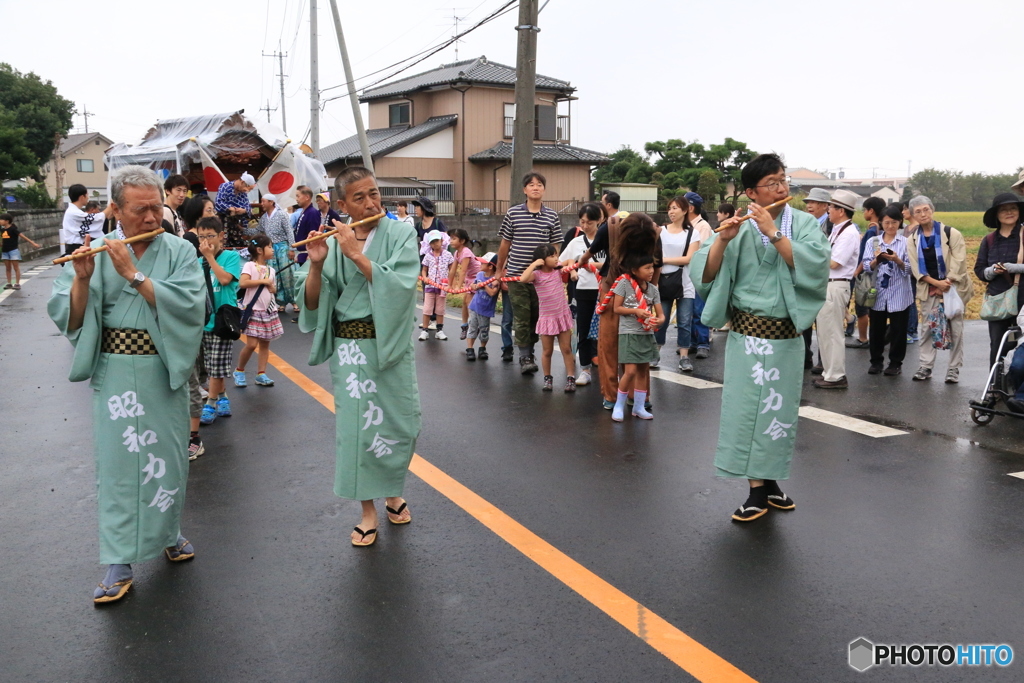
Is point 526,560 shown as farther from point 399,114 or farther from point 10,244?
point 399,114

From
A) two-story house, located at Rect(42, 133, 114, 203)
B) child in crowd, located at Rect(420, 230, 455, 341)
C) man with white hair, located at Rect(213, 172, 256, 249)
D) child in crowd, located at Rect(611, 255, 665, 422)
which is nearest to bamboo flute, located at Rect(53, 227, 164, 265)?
child in crowd, located at Rect(611, 255, 665, 422)

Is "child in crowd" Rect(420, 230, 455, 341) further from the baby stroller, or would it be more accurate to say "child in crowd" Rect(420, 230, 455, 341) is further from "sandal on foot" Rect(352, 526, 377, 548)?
"sandal on foot" Rect(352, 526, 377, 548)

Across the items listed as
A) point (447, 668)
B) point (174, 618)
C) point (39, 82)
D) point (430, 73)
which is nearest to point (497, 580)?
point (447, 668)

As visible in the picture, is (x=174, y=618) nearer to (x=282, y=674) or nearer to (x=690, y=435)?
(x=282, y=674)

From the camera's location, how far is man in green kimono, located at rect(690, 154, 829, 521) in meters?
4.58

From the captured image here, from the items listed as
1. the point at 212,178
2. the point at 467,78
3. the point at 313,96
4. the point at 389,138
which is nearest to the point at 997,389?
the point at 212,178

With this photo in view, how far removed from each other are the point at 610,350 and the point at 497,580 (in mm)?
3598

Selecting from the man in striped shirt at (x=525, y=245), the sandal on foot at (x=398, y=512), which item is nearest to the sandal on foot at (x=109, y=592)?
the sandal on foot at (x=398, y=512)

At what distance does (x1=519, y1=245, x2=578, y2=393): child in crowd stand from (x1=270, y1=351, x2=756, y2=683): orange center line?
2608 millimetres

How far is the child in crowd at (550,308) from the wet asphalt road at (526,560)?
133cm

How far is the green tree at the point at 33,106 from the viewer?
144ft

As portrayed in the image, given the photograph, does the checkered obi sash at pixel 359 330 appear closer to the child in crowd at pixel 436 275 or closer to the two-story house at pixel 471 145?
the child in crowd at pixel 436 275

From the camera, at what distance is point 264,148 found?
1723 centimetres

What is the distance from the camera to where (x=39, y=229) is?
30625 mm
